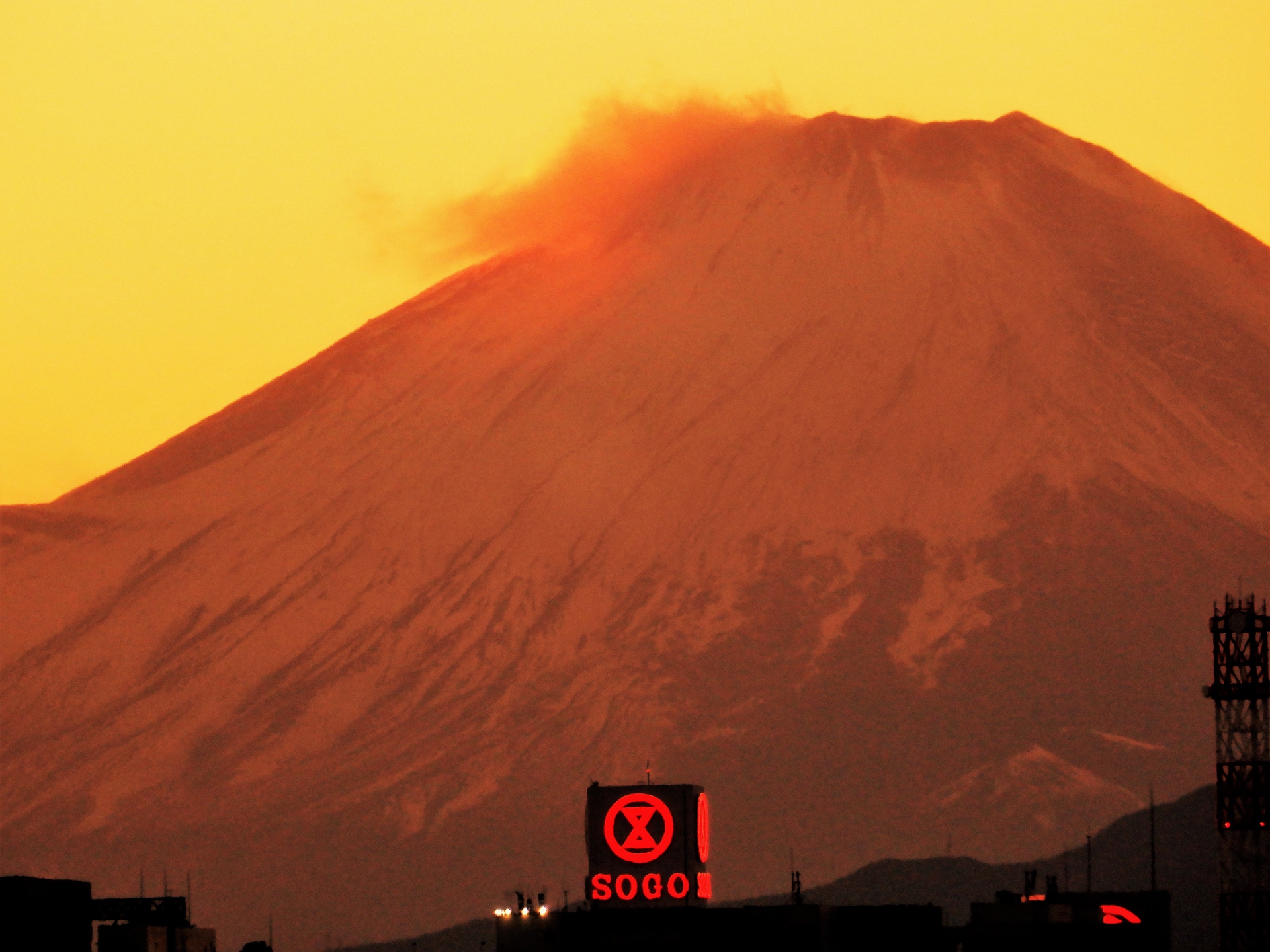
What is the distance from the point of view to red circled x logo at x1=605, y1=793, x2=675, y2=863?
76.1 meters

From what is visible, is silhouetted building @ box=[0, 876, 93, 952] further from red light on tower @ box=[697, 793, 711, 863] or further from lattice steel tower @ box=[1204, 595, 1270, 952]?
lattice steel tower @ box=[1204, 595, 1270, 952]

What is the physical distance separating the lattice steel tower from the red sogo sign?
20.3 meters

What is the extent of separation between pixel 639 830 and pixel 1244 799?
74.9 ft

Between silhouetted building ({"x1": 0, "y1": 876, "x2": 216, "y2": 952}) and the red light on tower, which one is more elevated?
the red light on tower

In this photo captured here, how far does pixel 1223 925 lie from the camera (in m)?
90.2

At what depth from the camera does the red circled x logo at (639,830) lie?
76062mm

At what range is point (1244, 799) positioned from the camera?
8988 centimetres

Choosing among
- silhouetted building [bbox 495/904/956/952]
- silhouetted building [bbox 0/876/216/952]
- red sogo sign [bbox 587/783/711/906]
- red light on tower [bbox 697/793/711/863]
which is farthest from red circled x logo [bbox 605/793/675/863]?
silhouetted building [bbox 0/876/216/952]

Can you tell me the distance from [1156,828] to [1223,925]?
101917 mm

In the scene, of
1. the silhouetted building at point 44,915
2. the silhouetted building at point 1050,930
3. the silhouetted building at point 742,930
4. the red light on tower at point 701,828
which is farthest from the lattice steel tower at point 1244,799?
the silhouetted building at point 44,915

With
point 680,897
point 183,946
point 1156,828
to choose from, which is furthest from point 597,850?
point 1156,828

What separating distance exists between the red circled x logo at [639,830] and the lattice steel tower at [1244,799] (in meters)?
20.5

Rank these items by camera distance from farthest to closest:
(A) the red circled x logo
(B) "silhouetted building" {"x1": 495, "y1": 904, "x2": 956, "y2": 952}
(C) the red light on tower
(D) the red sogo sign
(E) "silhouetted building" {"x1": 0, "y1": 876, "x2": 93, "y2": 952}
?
1. (A) the red circled x logo
2. (C) the red light on tower
3. (D) the red sogo sign
4. (B) "silhouetted building" {"x1": 495, "y1": 904, "x2": 956, "y2": 952}
5. (E) "silhouetted building" {"x1": 0, "y1": 876, "x2": 93, "y2": 952}

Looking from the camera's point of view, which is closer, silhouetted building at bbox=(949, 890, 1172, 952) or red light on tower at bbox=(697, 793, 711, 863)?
red light on tower at bbox=(697, 793, 711, 863)
